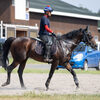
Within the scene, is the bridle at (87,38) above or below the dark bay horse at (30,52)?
above

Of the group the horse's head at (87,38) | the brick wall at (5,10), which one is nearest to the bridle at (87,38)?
the horse's head at (87,38)

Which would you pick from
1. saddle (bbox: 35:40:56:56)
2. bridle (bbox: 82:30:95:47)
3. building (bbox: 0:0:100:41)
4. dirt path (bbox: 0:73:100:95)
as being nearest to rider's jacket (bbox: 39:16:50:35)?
saddle (bbox: 35:40:56:56)

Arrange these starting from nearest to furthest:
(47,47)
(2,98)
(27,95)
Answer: (2,98) → (27,95) → (47,47)

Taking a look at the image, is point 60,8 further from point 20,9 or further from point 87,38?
point 87,38

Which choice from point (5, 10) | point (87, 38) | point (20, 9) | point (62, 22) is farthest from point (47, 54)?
point (62, 22)

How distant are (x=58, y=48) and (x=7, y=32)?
40055 millimetres

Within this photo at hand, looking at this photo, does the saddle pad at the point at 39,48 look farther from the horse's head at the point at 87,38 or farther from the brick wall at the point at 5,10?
the brick wall at the point at 5,10

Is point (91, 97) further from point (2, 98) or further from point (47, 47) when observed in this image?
point (47, 47)

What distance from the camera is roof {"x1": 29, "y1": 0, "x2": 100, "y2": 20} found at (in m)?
62.5

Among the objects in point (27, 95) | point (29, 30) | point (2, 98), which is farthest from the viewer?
point (29, 30)

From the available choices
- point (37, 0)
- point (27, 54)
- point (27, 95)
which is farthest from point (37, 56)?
point (37, 0)

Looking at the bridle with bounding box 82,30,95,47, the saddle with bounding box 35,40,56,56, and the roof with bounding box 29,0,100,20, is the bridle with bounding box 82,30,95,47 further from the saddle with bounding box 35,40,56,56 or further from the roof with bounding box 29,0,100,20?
the roof with bounding box 29,0,100,20

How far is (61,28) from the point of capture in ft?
→ 226

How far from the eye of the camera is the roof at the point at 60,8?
62466 millimetres
